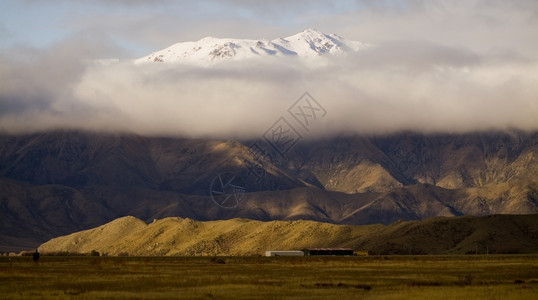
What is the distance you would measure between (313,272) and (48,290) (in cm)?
4393

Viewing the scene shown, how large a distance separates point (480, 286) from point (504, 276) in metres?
18.2

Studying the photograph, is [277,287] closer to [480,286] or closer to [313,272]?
[480,286]

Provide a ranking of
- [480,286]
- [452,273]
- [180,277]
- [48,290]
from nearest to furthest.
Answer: [48,290] → [480,286] → [180,277] → [452,273]

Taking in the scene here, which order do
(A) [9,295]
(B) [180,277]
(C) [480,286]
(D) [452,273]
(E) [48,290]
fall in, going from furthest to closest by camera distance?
(D) [452,273] < (B) [180,277] < (C) [480,286] < (E) [48,290] < (A) [9,295]

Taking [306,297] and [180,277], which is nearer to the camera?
[306,297]

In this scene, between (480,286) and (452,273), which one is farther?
(452,273)

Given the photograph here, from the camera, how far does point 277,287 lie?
89062 millimetres

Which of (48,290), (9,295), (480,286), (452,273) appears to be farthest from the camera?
(452,273)

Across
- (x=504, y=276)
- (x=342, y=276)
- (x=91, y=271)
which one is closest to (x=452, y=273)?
(x=504, y=276)

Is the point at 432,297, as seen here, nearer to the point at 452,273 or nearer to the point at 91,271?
the point at 452,273

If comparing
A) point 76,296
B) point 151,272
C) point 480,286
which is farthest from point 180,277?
point 480,286

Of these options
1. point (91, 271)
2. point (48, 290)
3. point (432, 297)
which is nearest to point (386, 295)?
point (432, 297)

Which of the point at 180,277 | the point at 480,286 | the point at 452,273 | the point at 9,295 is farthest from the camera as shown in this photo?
the point at 452,273

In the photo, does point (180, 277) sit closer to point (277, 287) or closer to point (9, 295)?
point (277, 287)
